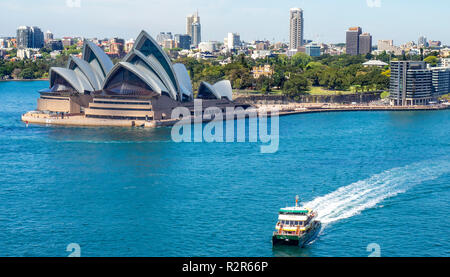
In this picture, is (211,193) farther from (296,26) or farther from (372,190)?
(296,26)

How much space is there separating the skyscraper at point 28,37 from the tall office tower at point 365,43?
67.0 meters

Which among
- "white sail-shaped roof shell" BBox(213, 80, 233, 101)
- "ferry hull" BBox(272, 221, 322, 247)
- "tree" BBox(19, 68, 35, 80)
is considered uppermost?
"tree" BBox(19, 68, 35, 80)

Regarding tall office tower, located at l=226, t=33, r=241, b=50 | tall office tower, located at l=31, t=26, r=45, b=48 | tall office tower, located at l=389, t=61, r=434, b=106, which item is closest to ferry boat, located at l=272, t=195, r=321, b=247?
tall office tower, located at l=389, t=61, r=434, b=106

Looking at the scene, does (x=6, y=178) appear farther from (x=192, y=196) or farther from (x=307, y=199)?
(x=307, y=199)

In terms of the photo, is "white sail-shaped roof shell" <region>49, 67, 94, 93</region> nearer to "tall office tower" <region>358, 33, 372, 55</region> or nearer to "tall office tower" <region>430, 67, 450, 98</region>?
"tall office tower" <region>430, 67, 450, 98</region>

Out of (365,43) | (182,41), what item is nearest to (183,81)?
(365,43)

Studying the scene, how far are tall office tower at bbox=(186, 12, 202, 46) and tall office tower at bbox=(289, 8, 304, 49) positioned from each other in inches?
1493

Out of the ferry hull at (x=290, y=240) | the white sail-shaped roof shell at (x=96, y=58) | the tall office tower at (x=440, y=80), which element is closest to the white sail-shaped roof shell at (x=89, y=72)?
the white sail-shaped roof shell at (x=96, y=58)

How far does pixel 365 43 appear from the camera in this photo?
12800cm

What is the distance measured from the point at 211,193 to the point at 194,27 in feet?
547

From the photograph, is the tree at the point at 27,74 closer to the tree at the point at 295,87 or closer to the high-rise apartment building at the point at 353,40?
the tree at the point at 295,87

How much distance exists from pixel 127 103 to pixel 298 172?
59.7ft

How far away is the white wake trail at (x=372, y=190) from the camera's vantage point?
2016 cm

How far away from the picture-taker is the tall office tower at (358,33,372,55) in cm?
12731
